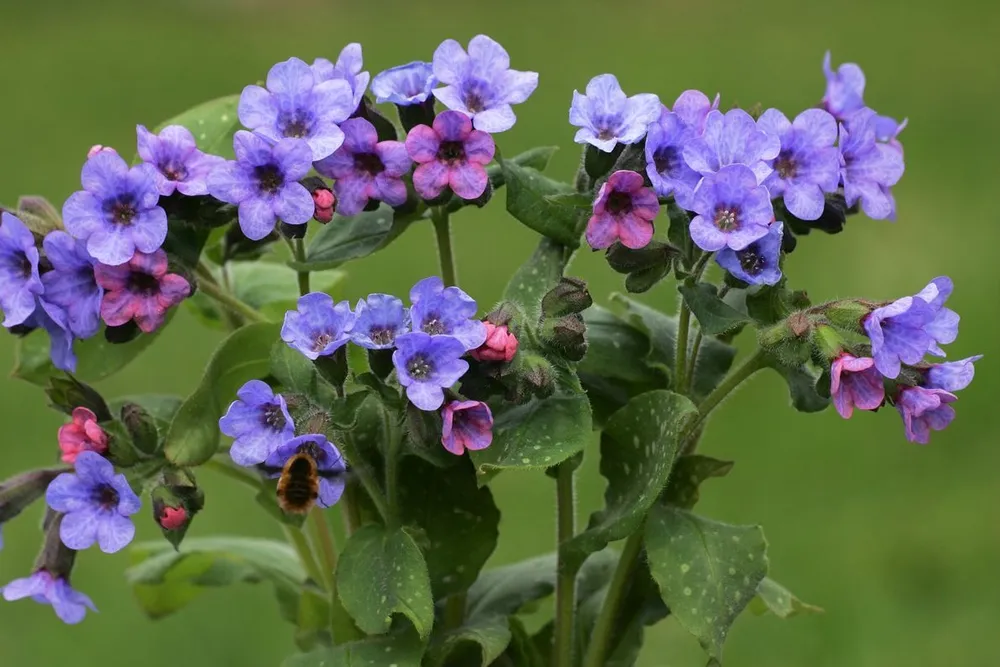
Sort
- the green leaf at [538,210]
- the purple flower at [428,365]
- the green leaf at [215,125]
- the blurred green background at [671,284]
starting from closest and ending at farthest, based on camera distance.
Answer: the purple flower at [428,365] < the green leaf at [538,210] < the green leaf at [215,125] < the blurred green background at [671,284]

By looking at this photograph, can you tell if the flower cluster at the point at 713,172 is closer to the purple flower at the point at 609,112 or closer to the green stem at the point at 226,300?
the purple flower at the point at 609,112

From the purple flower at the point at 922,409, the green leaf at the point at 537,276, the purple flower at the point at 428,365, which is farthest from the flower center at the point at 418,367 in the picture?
the purple flower at the point at 922,409

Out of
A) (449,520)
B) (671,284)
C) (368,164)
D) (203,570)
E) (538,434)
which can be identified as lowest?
(671,284)

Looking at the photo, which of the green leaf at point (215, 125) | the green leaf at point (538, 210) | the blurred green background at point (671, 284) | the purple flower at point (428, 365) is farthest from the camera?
the blurred green background at point (671, 284)

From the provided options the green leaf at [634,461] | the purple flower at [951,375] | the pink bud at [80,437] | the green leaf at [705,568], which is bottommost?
the green leaf at [705,568]

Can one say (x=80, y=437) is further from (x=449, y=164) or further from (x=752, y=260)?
(x=752, y=260)

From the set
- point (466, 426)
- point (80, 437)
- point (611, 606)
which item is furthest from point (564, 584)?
point (80, 437)

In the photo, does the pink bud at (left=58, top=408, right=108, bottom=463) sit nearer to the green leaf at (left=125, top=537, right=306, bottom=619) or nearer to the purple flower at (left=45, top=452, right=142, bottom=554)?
the purple flower at (left=45, top=452, right=142, bottom=554)
